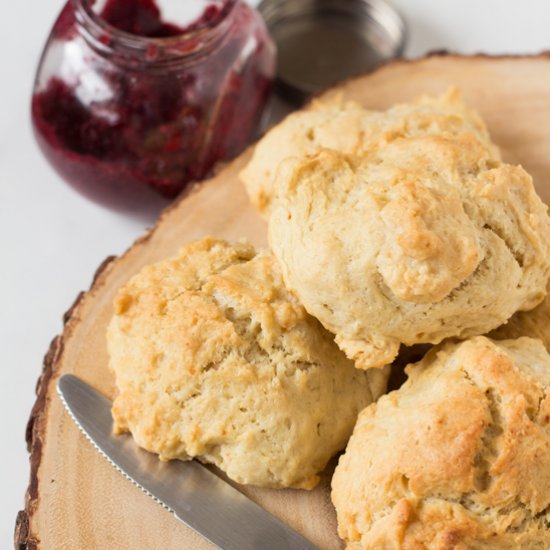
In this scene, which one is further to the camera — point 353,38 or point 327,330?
point 353,38

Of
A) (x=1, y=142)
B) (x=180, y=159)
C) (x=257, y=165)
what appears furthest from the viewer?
(x=1, y=142)

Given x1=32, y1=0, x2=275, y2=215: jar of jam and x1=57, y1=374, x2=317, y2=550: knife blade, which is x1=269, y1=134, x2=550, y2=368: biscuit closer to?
x1=57, y1=374, x2=317, y2=550: knife blade

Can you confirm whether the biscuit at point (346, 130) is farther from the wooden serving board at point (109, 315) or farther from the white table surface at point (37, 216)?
the white table surface at point (37, 216)

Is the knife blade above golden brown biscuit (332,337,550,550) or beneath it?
beneath

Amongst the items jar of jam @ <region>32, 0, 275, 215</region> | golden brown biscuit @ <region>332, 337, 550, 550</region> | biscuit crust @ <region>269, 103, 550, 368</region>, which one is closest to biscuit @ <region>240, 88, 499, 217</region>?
biscuit crust @ <region>269, 103, 550, 368</region>

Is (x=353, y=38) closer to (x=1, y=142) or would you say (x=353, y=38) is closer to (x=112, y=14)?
(x=112, y=14)

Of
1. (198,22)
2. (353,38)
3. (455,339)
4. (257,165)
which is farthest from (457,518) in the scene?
(353,38)

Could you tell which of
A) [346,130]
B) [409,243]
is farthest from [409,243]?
[346,130]

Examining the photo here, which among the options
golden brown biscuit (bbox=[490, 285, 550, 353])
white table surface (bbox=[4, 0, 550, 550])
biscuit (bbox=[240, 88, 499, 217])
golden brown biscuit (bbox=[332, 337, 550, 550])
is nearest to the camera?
golden brown biscuit (bbox=[332, 337, 550, 550])
